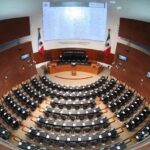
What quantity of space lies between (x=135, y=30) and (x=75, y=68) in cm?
643

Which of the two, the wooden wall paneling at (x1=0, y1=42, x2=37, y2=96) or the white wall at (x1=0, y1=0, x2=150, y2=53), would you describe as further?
the white wall at (x1=0, y1=0, x2=150, y2=53)

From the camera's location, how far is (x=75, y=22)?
2497 centimetres

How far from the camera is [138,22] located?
69.6 ft

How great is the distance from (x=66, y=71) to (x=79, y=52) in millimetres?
2167

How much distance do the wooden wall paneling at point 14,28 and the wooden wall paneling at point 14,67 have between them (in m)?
0.90

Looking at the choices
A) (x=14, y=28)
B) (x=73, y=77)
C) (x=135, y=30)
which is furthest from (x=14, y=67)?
(x=135, y=30)

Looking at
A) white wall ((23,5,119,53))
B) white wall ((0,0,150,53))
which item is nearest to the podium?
white wall ((23,5,119,53))

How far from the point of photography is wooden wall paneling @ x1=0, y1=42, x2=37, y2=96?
2116 centimetres

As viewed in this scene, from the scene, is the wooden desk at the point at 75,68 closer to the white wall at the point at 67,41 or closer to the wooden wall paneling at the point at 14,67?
the wooden wall paneling at the point at 14,67

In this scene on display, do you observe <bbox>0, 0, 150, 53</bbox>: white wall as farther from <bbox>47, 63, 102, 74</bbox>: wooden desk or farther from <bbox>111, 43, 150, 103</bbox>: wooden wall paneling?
<bbox>47, 63, 102, 74</bbox>: wooden desk

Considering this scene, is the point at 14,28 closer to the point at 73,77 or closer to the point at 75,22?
the point at 75,22

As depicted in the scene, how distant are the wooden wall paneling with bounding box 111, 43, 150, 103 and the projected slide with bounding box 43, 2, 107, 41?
2824mm

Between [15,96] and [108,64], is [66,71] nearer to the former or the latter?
[108,64]

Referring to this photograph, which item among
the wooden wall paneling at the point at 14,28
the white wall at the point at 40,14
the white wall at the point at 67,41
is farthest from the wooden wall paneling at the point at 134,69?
the wooden wall paneling at the point at 14,28
